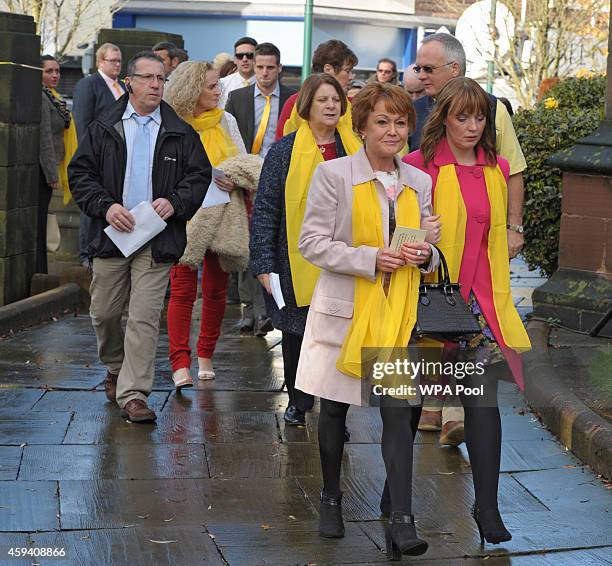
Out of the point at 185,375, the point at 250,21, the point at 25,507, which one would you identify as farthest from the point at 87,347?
the point at 250,21

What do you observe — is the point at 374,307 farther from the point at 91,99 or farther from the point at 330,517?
the point at 91,99

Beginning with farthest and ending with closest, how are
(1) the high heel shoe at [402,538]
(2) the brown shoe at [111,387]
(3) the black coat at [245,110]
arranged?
(3) the black coat at [245,110], (2) the brown shoe at [111,387], (1) the high heel shoe at [402,538]

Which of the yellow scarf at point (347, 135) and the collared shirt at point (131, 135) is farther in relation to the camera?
the collared shirt at point (131, 135)

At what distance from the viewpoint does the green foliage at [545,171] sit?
36.0ft

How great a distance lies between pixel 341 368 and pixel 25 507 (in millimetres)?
1535

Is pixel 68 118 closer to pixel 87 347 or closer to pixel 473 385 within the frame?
pixel 87 347

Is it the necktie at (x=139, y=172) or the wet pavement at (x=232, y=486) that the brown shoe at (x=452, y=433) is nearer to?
the wet pavement at (x=232, y=486)

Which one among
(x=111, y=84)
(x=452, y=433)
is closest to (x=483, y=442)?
(x=452, y=433)

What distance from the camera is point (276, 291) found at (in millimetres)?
6949

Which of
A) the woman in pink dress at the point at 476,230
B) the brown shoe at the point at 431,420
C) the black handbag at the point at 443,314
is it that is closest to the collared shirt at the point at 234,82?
the brown shoe at the point at 431,420

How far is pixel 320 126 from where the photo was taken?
287 inches

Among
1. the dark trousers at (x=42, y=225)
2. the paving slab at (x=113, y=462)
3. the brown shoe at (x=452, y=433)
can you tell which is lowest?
the paving slab at (x=113, y=462)

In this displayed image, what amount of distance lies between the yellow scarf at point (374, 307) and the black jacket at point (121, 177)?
2.41m

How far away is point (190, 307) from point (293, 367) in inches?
54.3
